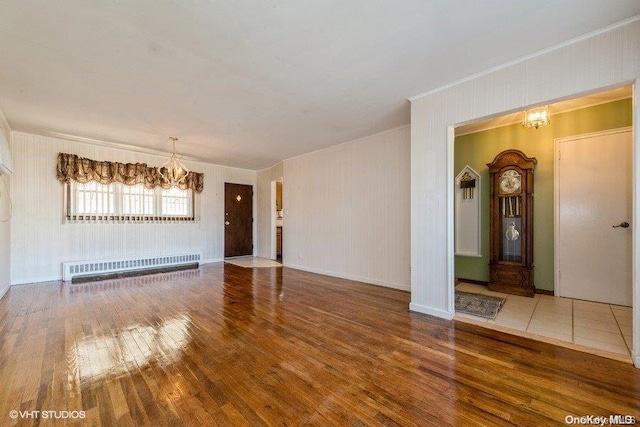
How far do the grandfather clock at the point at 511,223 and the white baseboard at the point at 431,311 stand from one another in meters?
1.65

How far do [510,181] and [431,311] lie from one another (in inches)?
101

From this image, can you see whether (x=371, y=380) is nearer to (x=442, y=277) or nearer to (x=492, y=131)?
(x=442, y=277)

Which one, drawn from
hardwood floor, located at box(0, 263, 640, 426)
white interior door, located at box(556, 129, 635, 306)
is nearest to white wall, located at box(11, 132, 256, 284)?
hardwood floor, located at box(0, 263, 640, 426)

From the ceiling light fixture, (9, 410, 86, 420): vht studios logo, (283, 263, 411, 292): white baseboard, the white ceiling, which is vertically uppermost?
the white ceiling

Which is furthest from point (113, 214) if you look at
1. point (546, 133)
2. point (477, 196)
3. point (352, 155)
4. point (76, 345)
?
point (546, 133)

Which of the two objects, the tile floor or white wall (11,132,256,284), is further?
white wall (11,132,256,284)

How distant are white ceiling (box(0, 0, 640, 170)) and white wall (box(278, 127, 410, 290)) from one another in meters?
0.95

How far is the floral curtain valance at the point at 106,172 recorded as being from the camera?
5.06 m

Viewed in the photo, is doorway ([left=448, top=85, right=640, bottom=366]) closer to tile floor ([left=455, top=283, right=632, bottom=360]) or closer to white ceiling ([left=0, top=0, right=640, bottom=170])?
tile floor ([left=455, top=283, right=632, bottom=360])

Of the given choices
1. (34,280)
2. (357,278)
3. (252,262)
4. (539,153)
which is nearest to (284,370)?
(357,278)

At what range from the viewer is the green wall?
359 cm

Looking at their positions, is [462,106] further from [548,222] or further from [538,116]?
[548,222]

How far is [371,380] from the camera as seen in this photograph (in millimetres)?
1923

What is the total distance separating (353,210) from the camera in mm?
5141
